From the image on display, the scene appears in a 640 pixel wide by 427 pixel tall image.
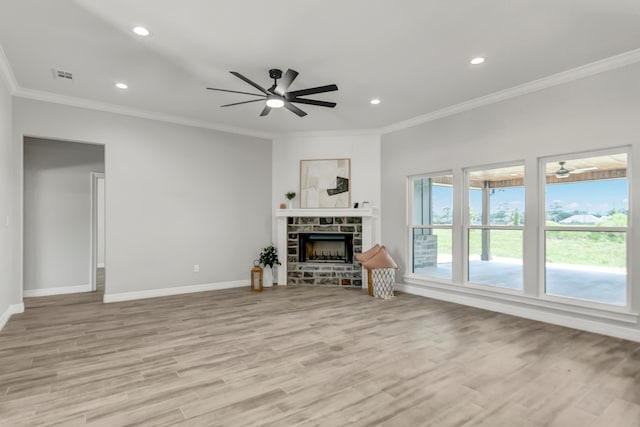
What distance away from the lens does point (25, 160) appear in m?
5.53

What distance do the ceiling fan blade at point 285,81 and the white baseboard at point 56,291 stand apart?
4984 millimetres

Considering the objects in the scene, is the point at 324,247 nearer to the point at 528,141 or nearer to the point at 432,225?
the point at 432,225

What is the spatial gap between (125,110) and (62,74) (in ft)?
3.97

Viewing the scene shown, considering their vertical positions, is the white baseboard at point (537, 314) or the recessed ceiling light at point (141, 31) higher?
the recessed ceiling light at point (141, 31)

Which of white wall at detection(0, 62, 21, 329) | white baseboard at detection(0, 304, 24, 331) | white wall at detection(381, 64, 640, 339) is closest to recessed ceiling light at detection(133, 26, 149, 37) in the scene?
white wall at detection(0, 62, 21, 329)

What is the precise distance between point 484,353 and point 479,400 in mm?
930

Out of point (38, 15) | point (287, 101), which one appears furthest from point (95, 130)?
point (287, 101)

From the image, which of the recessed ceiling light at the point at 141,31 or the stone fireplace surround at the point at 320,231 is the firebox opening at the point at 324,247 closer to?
the stone fireplace surround at the point at 320,231

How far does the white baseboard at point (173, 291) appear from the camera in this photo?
521cm

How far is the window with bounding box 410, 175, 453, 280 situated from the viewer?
18.1 ft

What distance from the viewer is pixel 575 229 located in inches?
161

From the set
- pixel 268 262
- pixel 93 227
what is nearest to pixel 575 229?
pixel 268 262

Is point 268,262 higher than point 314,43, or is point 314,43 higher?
point 314,43

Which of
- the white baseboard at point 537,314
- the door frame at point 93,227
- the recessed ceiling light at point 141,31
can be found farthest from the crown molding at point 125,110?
the white baseboard at point 537,314
